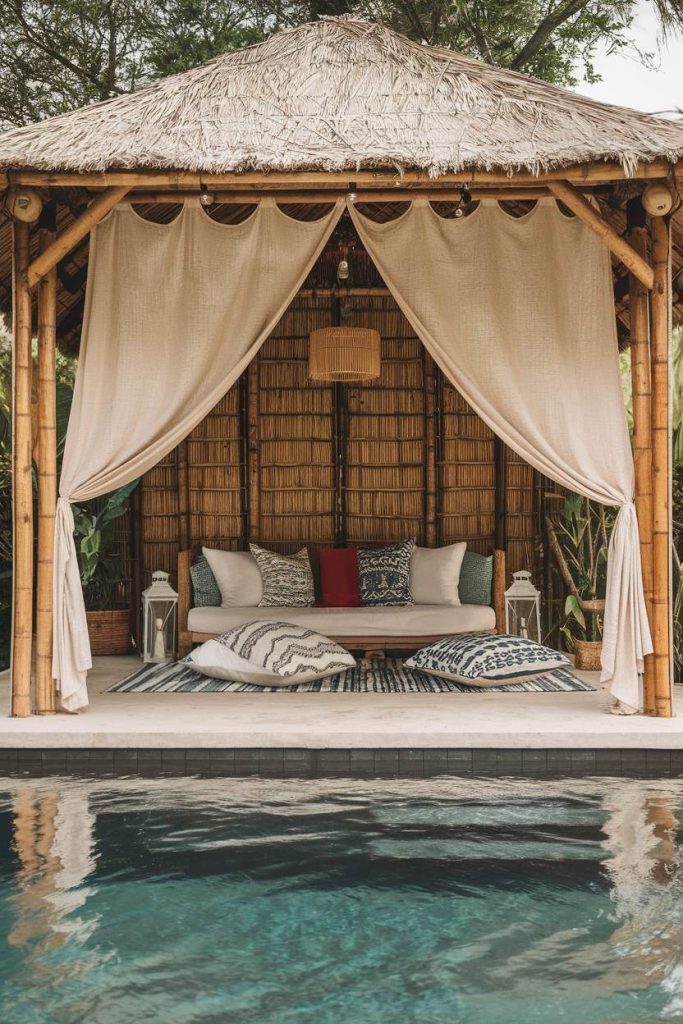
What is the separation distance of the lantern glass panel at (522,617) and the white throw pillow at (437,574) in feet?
1.35

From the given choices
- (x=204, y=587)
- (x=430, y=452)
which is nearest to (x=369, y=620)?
(x=204, y=587)

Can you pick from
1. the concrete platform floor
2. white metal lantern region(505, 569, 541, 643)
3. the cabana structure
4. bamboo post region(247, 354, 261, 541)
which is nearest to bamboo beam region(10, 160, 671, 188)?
the cabana structure

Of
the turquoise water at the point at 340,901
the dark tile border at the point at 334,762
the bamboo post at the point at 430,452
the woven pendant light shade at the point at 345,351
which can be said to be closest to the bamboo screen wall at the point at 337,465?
the bamboo post at the point at 430,452

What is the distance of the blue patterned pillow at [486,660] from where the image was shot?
6117mm

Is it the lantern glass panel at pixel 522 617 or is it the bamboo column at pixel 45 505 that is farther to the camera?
the lantern glass panel at pixel 522 617

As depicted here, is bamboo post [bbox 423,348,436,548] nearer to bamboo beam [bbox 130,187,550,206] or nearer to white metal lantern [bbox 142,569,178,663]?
white metal lantern [bbox 142,569,178,663]

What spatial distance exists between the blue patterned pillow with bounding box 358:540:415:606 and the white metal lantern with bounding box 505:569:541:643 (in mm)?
723

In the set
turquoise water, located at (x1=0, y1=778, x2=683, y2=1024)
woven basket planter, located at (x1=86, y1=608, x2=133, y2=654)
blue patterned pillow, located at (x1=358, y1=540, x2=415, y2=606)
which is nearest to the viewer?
turquoise water, located at (x1=0, y1=778, x2=683, y2=1024)

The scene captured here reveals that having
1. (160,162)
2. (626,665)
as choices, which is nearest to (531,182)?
(160,162)

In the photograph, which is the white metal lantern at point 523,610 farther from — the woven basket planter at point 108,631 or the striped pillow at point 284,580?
the woven basket planter at point 108,631

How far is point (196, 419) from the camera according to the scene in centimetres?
539

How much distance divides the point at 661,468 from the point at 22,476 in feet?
10.3

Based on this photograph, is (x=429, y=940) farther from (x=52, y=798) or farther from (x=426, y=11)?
(x=426, y=11)

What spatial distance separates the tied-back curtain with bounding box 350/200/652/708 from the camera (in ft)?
17.5
